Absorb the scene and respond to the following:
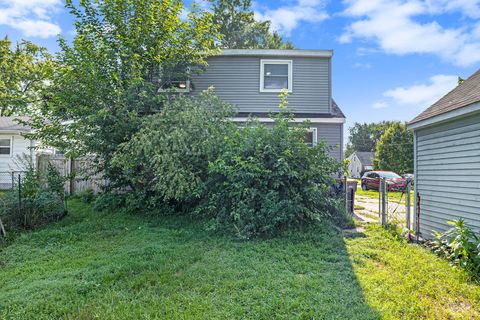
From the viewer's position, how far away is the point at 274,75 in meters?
10.1

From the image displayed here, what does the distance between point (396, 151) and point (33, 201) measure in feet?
98.2

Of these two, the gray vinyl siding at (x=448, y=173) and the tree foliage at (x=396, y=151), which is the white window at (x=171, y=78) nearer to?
the gray vinyl siding at (x=448, y=173)

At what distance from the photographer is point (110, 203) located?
312 inches

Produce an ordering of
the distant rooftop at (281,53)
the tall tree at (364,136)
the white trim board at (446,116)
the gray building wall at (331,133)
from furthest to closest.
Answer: the tall tree at (364,136) → the distant rooftop at (281,53) → the gray building wall at (331,133) → the white trim board at (446,116)

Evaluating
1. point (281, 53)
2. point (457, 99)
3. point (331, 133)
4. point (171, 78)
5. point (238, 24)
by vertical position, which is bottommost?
point (331, 133)

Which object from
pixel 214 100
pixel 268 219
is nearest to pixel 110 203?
pixel 214 100

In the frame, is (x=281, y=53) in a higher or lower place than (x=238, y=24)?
lower

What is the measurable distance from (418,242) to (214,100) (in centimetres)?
563

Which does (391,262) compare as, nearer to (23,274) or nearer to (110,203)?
(23,274)

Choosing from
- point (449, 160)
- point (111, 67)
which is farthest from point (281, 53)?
point (449, 160)

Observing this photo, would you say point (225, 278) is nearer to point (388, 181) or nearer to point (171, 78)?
point (171, 78)

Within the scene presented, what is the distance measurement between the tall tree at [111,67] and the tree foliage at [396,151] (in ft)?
84.5

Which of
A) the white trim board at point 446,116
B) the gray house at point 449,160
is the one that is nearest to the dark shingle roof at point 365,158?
the gray house at point 449,160

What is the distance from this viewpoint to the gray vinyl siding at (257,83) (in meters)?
9.91
